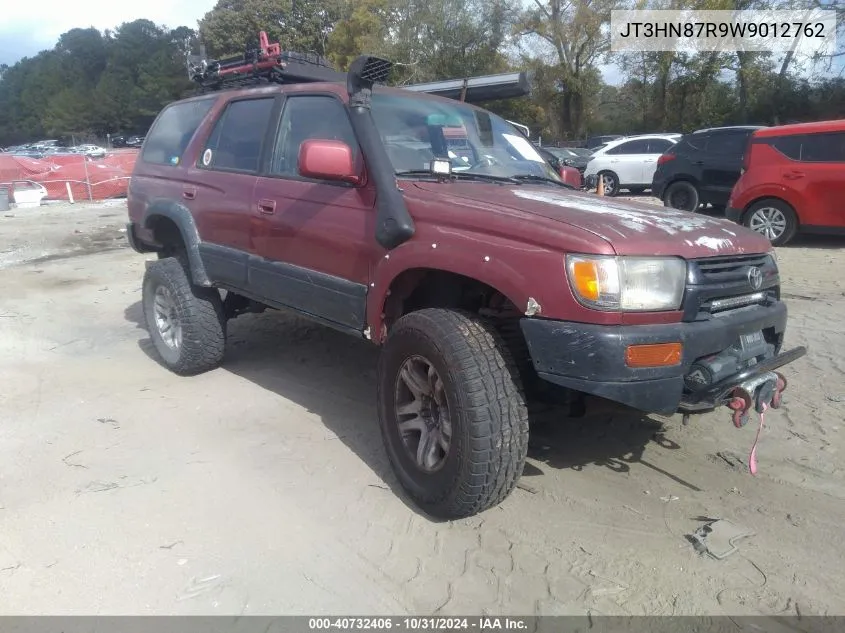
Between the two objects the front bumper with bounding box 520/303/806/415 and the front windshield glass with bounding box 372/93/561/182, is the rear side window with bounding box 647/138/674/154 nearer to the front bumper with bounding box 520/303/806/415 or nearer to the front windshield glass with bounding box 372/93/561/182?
the front windshield glass with bounding box 372/93/561/182

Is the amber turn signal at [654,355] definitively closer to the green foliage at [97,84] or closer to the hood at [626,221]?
the hood at [626,221]

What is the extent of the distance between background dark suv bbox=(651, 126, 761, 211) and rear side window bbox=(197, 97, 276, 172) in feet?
28.1

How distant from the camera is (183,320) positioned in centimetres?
465

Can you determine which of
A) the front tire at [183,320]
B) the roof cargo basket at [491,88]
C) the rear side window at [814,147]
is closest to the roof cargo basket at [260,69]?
the roof cargo basket at [491,88]

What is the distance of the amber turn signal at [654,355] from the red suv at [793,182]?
7.21m

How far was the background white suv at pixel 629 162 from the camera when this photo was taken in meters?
15.9

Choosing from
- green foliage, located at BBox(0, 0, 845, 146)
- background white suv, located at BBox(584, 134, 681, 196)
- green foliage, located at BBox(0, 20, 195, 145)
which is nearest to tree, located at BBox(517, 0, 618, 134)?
green foliage, located at BBox(0, 0, 845, 146)

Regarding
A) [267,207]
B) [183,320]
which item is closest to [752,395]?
[267,207]

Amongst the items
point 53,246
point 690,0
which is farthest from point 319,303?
point 690,0

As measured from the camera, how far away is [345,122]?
3.62 metres

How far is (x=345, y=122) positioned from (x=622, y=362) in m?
2.01

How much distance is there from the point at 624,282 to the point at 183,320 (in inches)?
126

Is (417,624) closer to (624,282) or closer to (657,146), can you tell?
(624,282)

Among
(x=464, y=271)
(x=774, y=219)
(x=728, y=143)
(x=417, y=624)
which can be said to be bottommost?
(x=417, y=624)
